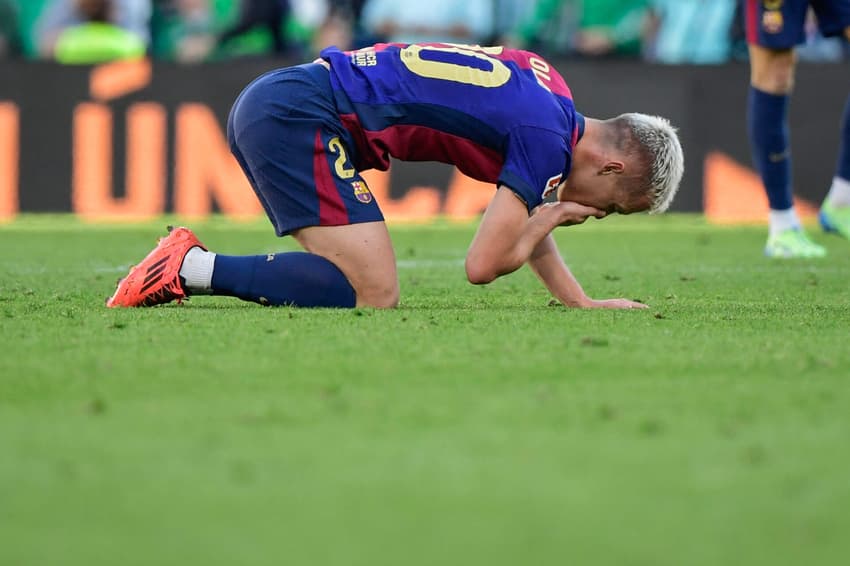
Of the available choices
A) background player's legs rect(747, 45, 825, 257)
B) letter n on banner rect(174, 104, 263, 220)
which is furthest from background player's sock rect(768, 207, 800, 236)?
letter n on banner rect(174, 104, 263, 220)

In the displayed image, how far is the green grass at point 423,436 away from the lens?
72.6 inches

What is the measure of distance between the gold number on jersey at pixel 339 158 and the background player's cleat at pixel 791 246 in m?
3.34

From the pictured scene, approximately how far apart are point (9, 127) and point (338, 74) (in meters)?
6.36

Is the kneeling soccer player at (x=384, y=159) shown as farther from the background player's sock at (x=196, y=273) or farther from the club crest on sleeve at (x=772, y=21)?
the club crest on sleeve at (x=772, y=21)

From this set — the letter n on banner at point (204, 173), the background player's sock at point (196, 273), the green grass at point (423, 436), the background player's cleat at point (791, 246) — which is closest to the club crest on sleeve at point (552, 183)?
the green grass at point (423, 436)

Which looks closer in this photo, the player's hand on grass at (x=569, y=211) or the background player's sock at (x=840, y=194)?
the player's hand on grass at (x=569, y=211)

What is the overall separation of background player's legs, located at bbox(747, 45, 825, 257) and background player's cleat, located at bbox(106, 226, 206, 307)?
355 cm

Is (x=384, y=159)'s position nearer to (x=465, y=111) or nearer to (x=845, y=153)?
(x=465, y=111)

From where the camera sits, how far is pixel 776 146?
23.3 ft

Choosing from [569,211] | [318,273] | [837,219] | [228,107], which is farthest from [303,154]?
[228,107]

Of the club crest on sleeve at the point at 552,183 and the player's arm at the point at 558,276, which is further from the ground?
the club crest on sleeve at the point at 552,183

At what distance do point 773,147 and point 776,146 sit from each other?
16 mm

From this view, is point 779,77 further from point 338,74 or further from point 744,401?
point 744,401

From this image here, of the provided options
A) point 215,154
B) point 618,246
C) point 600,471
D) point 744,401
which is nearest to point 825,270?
point 618,246
